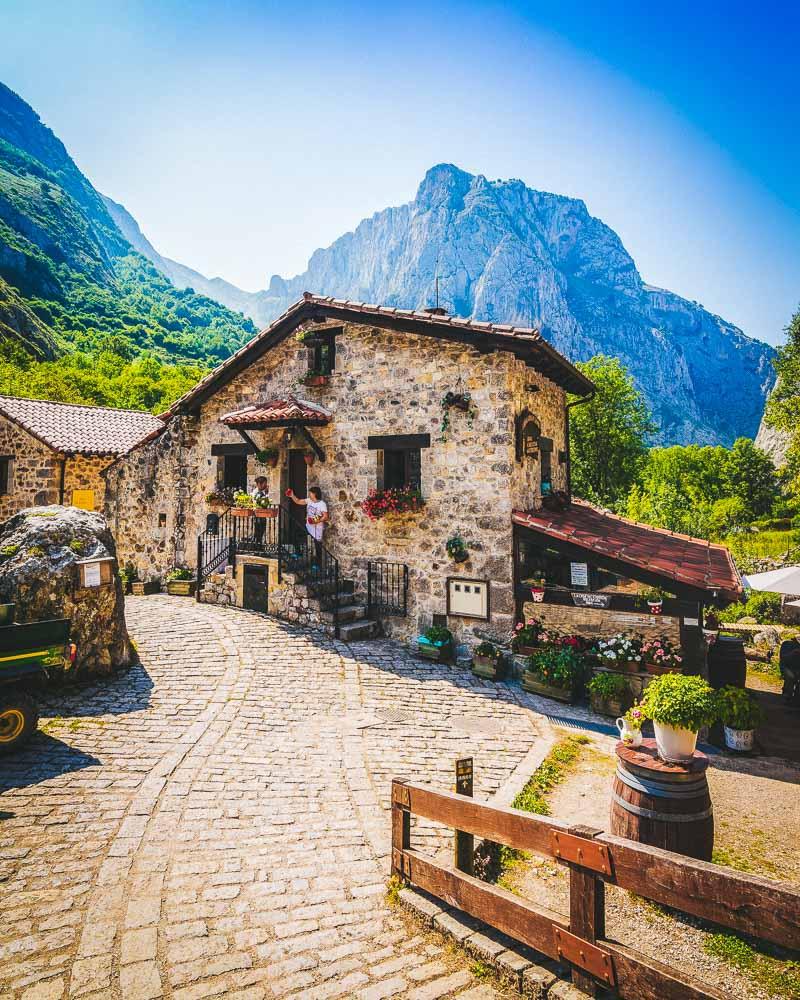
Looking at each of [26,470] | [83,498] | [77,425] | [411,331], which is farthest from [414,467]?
[77,425]

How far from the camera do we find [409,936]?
349 centimetres

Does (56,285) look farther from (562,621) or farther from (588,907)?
(588,907)

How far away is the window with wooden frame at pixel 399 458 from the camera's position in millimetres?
11398

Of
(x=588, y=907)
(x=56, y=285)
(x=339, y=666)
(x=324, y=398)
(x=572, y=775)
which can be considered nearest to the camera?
(x=588, y=907)

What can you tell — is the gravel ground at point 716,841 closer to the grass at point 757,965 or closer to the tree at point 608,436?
the grass at point 757,965

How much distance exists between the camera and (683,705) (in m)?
4.21

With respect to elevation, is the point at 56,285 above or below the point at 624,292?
below

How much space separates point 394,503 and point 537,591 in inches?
131

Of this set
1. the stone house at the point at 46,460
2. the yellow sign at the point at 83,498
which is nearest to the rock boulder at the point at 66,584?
the stone house at the point at 46,460

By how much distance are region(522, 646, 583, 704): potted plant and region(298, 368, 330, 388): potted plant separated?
300 inches

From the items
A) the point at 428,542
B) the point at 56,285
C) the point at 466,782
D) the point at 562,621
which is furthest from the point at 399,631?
the point at 56,285

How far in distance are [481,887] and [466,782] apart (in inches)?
34.7

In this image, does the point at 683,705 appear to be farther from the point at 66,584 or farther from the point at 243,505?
the point at 243,505

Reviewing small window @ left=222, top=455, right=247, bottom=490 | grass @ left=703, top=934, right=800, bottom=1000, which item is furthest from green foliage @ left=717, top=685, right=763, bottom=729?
small window @ left=222, top=455, right=247, bottom=490
